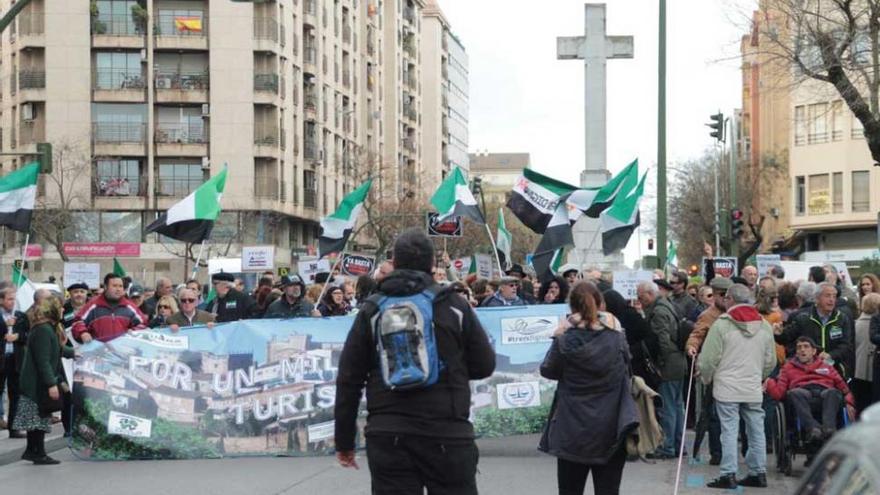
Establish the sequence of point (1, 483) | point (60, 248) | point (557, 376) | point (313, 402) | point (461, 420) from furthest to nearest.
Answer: point (60, 248)
point (313, 402)
point (1, 483)
point (557, 376)
point (461, 420)

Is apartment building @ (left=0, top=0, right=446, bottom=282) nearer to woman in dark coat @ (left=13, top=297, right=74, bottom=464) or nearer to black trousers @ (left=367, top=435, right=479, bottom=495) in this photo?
woman in dark coat @ (left=13, top=297, right=74, bottom=464)

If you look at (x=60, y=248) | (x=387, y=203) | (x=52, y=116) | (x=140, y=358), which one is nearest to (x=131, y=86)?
(x=52, y=116)

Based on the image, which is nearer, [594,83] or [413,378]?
[413,378]

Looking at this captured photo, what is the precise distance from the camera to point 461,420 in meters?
6.33

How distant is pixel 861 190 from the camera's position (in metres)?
60.9

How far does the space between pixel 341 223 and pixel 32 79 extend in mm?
46445

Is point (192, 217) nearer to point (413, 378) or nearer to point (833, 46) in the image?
point (833, 46)

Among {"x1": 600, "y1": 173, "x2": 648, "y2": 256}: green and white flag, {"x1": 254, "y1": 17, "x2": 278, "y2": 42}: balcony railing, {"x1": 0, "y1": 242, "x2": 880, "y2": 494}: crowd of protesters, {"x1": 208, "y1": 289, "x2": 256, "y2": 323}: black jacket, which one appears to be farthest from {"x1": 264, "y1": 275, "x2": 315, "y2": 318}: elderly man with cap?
{"x1": 254, "y1": 17, "x2": 278, "y2": 42}: balcony railing

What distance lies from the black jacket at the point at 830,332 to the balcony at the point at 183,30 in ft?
177

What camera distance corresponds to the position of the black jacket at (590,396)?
817 centimetres

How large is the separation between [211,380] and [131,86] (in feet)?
170

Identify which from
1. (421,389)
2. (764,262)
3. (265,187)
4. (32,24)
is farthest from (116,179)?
(421,389)

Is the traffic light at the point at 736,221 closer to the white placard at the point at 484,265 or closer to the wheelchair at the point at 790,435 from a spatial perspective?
the white placard at the point at 484,265

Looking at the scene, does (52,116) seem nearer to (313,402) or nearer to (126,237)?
(126,237)
